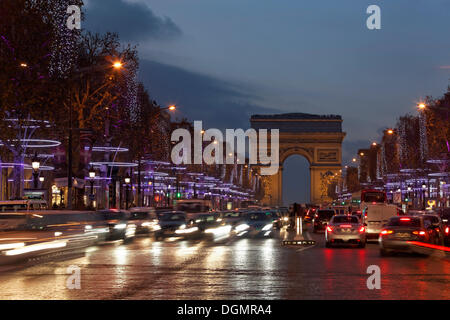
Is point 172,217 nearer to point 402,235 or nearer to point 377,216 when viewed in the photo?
point 377,216

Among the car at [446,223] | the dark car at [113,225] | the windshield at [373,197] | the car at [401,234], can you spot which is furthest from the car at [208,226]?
the windshield at [373,197]

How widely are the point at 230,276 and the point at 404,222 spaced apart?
462 inches

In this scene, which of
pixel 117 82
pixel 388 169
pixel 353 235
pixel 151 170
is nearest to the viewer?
pixel 353 235

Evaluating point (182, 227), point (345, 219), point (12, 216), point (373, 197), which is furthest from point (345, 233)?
point (373, 197)

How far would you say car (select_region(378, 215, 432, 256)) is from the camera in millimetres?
27094

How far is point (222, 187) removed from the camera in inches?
4791

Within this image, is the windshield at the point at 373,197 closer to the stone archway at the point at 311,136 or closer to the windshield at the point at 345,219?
the windshield at the point at 345,219

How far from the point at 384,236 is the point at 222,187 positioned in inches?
3722

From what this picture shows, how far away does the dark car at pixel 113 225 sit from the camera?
29203 mm

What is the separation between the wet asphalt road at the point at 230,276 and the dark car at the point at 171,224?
1159cm

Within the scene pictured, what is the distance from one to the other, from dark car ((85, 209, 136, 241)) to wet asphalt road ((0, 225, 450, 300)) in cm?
149
